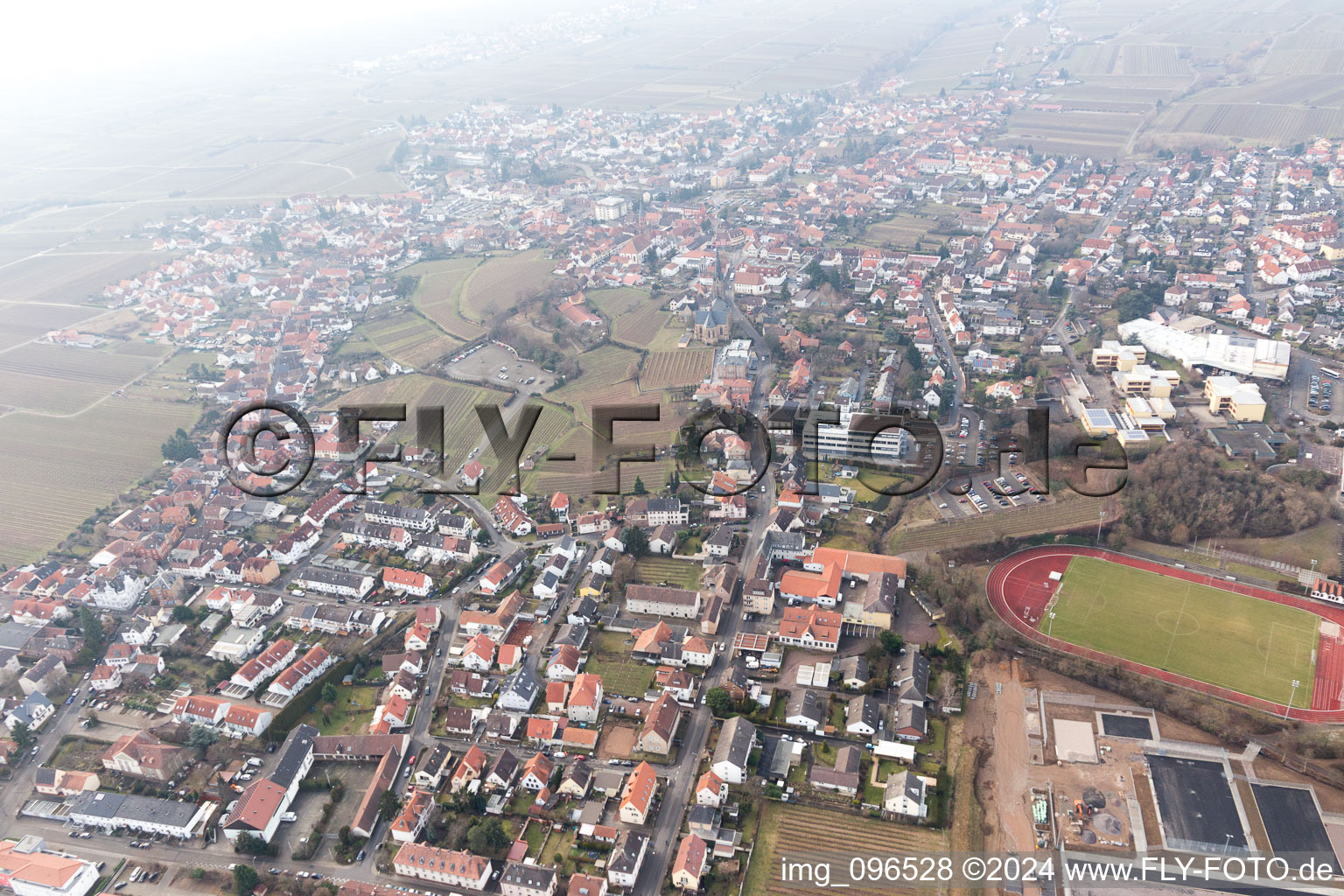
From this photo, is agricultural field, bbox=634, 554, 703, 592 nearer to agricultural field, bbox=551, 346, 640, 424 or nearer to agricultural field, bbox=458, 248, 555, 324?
agricultural field, bbox=551, 346, 640, 424

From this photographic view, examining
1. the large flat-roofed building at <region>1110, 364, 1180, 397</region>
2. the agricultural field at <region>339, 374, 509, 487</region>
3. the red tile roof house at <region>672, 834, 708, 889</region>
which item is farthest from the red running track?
the agricultural field at <region>339, 374, 509, 487</region>

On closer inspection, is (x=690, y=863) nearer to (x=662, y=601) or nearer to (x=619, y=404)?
(x=662, y=601)

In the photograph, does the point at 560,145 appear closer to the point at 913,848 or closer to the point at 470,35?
the point at 913,848

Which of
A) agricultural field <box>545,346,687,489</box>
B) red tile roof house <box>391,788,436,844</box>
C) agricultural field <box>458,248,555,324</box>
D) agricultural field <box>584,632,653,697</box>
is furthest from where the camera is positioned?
agricultural field <box>458,248,555,324</box>

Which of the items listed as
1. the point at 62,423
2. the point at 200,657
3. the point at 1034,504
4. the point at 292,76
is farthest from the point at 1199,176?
the point at 292,76

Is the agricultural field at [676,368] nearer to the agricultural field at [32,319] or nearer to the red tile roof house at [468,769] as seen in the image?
the red tile roof house at [468,769]
